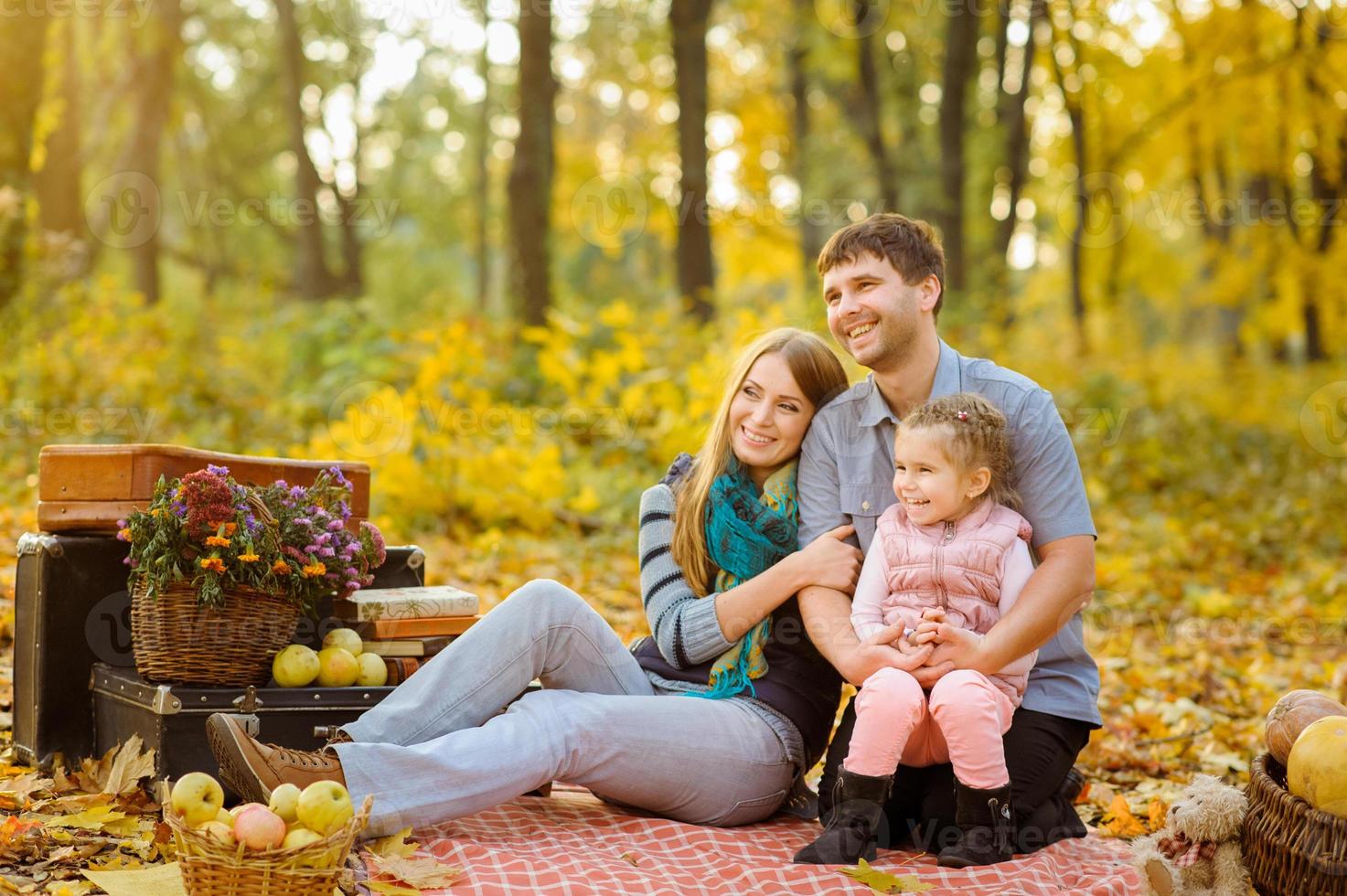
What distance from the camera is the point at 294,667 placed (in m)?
3.48

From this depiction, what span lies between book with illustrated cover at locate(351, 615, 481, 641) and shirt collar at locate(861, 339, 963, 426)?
134 centimetres

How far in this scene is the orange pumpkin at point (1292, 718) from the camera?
3.16 metres

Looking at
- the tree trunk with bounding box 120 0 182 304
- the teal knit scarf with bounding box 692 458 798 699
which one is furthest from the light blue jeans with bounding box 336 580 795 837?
the tree trunk with bounding box 120 0 182 304

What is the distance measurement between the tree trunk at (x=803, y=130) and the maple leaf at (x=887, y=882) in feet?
47.5

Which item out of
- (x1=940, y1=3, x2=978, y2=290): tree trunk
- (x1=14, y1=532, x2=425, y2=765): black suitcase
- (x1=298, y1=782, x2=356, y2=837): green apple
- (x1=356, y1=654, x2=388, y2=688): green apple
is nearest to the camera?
(x1=298, y1=782, x2=356, y2=837): green apple

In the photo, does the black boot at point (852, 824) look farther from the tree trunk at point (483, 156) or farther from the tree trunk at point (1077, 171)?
the tree trunk at point (483, 156)

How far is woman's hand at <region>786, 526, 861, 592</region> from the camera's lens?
3.46m

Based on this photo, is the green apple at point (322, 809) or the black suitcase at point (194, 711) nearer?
the green apple at point (322, 809)

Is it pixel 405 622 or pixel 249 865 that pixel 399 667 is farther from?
pixel 249 865

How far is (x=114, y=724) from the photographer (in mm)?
3564

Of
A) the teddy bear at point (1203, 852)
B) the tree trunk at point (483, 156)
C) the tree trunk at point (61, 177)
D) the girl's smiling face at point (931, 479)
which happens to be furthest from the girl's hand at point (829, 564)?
the tree trunk at point (483, 156)

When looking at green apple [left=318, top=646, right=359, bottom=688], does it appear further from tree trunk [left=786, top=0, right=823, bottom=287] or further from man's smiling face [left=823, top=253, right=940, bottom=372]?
tree trunk [left=786, top=0, right=823, bottom=287]

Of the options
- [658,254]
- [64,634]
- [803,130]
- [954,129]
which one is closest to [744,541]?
[64,634]

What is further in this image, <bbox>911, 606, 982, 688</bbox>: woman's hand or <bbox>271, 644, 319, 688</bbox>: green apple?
<bbox>271, 644, 319, 688</bbox>: green apple
